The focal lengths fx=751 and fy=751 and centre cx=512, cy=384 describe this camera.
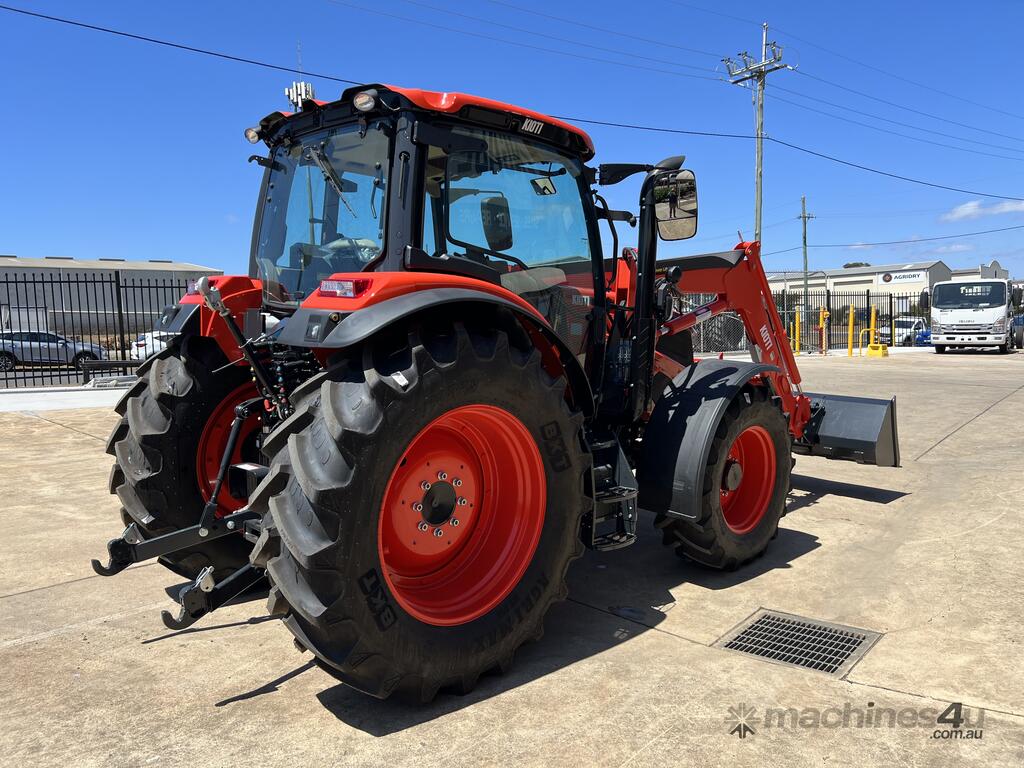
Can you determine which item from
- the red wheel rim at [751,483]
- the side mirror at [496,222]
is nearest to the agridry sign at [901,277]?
the red wheel rim at [751,483]

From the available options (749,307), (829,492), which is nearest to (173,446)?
(749,307)

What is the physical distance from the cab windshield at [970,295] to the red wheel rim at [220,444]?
2508 cm

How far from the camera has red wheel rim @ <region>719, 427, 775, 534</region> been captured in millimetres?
4613

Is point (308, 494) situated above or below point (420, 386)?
below

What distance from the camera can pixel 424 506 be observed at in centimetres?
315

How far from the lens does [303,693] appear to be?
3010mm

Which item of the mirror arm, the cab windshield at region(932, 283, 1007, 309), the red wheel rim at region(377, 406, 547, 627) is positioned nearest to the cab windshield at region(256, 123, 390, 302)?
the red wheel rim at region(377, 406, 547, 627)

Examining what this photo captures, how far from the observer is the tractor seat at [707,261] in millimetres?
4781

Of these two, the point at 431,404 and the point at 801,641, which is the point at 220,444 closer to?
the point at 431,404

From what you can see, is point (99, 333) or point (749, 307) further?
point (99, 333)

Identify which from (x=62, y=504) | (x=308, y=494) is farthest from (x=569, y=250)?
(x=62, y=504)

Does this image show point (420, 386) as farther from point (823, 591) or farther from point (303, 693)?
point (823, 591)

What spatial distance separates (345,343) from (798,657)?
240cm

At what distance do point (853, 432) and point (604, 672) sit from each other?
356cm
